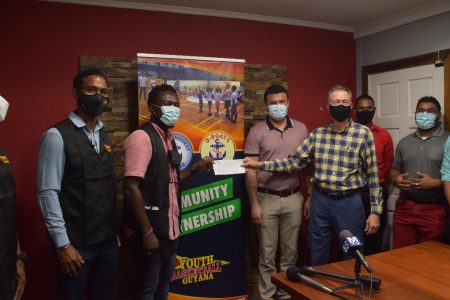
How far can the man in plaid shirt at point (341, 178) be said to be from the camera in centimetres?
248

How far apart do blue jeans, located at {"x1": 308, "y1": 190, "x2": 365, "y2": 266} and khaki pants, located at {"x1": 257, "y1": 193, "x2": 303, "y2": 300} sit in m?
0.26

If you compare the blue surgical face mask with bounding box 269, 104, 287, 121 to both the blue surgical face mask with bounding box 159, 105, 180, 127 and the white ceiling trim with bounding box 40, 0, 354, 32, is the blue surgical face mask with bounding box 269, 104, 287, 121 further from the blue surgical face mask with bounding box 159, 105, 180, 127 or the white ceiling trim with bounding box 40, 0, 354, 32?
the white ceiling trim with bounding box 40, 0, 354, 32

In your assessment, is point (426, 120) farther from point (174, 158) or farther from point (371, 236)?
point (174, 158)

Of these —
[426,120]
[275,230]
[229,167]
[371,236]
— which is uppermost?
[426,120]

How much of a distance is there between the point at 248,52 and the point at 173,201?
5.78ft

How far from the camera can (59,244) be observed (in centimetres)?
169

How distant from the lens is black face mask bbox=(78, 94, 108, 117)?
6.09ft

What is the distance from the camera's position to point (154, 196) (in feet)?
6.57

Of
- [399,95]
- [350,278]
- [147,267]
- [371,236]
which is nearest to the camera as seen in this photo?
[350,278]

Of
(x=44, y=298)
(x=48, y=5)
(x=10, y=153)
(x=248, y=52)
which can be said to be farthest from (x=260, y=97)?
(x=44, y=298)

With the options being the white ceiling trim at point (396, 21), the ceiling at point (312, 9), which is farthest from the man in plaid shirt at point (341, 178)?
the white ceiling trim at point (396, 21)

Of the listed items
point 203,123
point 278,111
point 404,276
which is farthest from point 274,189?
point 404,276

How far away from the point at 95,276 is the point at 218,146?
1351mm

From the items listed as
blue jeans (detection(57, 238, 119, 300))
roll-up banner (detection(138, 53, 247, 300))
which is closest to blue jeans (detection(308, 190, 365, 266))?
roll-up banner (detection(138, 53, 247, 300))
